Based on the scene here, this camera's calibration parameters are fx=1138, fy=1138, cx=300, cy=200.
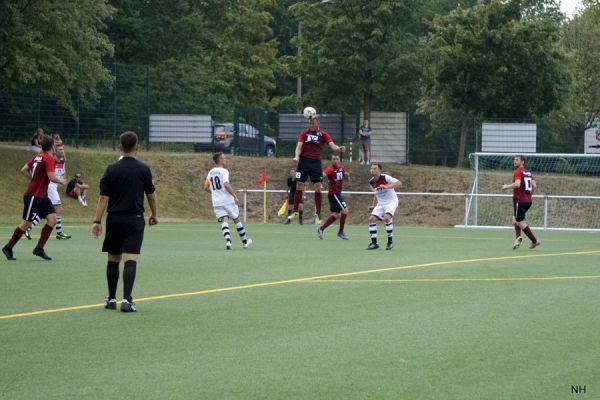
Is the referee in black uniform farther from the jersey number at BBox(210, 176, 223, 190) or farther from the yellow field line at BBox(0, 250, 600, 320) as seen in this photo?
the jersey number at BBox(210, 176, 223, 190)

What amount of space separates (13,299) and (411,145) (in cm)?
3654

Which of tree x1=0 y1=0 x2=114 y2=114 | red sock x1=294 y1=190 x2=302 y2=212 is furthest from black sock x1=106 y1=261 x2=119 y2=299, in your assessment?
tree x1=0 y1=0 x2=114 y2=114

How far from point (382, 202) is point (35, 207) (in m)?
7.42

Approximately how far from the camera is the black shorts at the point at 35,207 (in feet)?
62.5

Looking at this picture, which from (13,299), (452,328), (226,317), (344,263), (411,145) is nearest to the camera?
(452,328)

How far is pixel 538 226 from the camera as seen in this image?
3994 cm

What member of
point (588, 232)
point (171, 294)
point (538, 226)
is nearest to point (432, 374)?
point (171, 294)

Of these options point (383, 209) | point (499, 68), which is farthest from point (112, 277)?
point (499, 68)

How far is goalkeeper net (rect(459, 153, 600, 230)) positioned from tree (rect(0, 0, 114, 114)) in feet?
47.0

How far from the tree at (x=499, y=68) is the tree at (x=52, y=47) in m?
16.8

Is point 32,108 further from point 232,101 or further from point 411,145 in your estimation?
point 232,101

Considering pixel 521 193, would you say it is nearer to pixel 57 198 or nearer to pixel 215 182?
pixel 215 182

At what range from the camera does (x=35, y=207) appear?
19.1m

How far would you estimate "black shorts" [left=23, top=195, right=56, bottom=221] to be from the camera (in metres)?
19.1
